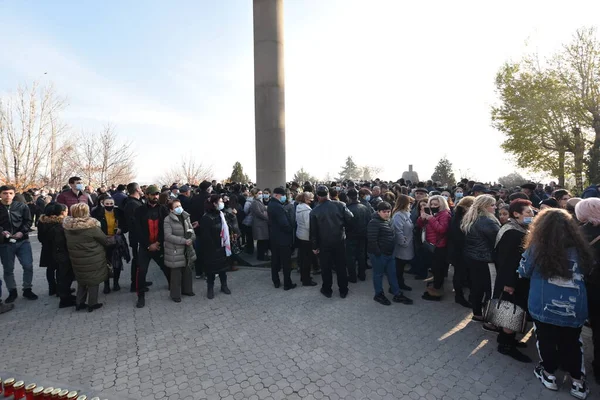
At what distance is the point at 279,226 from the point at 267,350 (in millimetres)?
2792

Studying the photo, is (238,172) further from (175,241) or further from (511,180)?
(175,241)

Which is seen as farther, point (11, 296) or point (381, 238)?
point (11, 296)

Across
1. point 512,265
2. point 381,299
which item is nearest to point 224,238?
point 381,299

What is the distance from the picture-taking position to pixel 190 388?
11.7 feet

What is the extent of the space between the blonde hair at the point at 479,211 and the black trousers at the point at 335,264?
2.25 metres

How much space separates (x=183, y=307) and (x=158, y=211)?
1.92 metres

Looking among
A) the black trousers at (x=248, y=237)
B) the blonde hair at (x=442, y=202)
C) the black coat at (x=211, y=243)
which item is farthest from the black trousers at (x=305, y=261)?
the black trousers at (x=248, y=237)

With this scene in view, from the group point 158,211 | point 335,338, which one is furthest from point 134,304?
point 335,338

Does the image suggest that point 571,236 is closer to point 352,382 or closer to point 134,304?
point 352,382

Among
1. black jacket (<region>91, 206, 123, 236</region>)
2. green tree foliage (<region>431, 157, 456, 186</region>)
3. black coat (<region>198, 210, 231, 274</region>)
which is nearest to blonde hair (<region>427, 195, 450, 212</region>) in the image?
black coat (<region>198, 210, 231, 274</region>)

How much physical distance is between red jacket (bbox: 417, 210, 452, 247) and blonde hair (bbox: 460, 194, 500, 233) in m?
0.53

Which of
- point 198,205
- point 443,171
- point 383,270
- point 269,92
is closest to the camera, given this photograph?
point 383,270

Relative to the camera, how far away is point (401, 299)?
593 centimetres

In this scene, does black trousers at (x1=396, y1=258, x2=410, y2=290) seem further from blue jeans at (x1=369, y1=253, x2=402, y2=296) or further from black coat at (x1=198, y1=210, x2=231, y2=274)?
black coat at (x1=198, y1=210, x2=231, y2=274)
